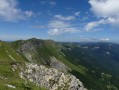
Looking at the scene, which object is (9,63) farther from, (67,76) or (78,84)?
(78,84)

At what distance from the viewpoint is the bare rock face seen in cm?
10300

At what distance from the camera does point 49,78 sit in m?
117

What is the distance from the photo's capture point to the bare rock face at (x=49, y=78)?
4055 inches

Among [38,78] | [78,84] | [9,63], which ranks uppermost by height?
[9,63]

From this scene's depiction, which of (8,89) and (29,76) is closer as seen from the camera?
(8,89)

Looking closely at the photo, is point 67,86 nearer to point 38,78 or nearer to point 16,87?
point 38,78

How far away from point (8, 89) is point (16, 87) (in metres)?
3.64

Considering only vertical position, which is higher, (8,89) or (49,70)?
(8,89)

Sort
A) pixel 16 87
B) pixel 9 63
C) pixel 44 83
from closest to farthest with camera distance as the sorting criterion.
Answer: pixel 16 87
pixel 9 63
pixel 44 83

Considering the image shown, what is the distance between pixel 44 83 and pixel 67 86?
1544cm

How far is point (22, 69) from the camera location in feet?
319

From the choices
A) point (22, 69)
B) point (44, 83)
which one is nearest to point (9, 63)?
point (22, 69)

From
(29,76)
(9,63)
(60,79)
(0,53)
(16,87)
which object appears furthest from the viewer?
(0,53)

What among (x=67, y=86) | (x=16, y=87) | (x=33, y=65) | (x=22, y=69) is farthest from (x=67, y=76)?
(x=16, y=87)
